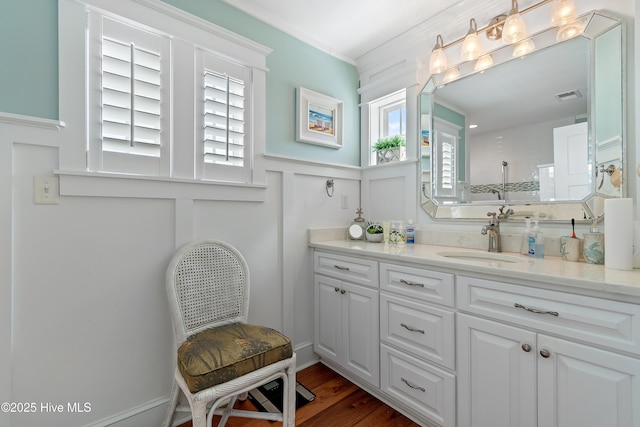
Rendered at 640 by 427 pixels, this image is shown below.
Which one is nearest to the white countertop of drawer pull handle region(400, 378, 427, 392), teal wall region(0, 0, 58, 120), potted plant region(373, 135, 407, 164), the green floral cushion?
drawer pull handle region(400, 378, 427, 392)

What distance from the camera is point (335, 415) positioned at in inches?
63.8

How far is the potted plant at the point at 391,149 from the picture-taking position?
2318 mm

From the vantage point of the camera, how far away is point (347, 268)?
1873 millimetres

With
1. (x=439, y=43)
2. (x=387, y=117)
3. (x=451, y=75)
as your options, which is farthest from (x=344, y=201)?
(x=439, y=43)

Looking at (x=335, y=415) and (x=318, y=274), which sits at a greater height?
(x=318, y=274)

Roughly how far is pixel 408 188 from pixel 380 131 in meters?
0.66

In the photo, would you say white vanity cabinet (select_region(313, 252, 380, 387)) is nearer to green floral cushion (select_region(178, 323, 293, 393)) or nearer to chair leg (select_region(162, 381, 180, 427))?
green floral cushion (select_region(178, 323, 293, 393))

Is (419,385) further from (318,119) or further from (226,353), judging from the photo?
(318,119)

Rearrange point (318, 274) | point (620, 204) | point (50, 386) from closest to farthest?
point (620, 204)
point (50, 386)
point (318, 274)

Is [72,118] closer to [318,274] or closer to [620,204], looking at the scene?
[318,274]

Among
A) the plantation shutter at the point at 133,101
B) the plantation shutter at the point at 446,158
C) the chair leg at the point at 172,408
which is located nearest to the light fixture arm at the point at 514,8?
the plantation shutter at the point at 446,158

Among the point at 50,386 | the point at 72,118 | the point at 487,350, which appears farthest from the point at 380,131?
the point at 50,386

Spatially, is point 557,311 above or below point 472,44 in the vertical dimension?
below

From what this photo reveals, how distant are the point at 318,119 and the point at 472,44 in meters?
1.13
